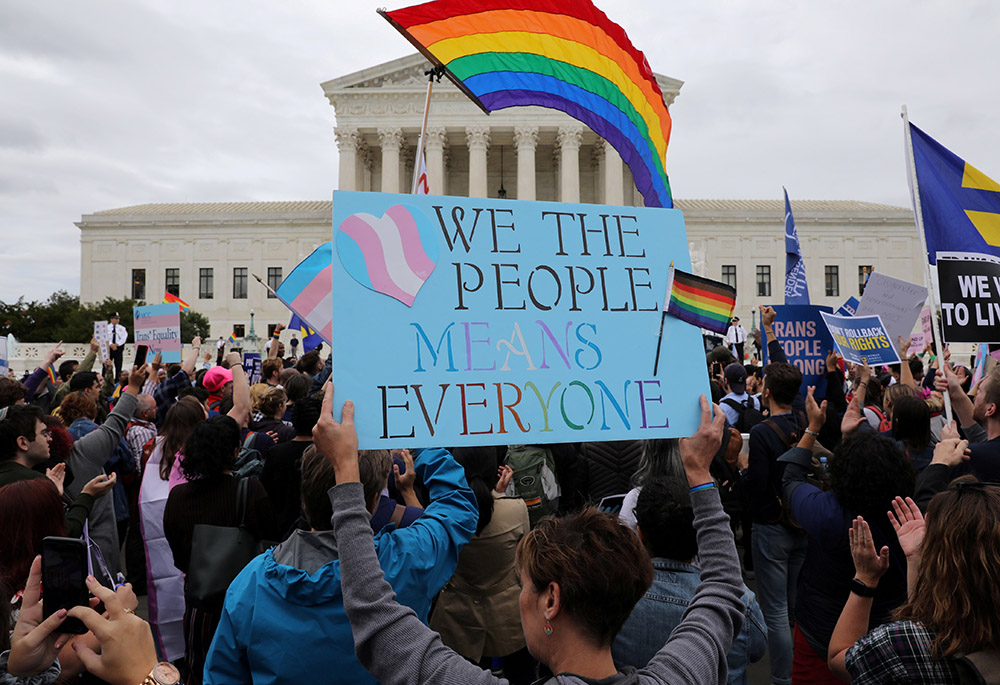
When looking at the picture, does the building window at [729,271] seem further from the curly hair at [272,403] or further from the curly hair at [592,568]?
the curly hair at [592,568]

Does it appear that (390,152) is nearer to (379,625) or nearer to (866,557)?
(866,557)

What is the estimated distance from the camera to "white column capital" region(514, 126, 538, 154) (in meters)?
44.5

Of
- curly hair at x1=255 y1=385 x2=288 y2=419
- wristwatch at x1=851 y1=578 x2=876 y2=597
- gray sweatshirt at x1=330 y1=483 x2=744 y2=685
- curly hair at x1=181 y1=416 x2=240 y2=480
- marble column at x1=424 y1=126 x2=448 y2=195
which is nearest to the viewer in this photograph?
gray sweatshirt at x1=330 y1=483 x2=744 y2=685

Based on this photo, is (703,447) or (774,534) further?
(774,534)

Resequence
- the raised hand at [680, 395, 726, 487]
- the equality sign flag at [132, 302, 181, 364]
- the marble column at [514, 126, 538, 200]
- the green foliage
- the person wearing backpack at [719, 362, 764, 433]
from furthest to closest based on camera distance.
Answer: the marble column at [514, 126, 538, 200] → the green foliage → the equality sign flag at [132, 302, 181, 364] → the person wearing backpack at [719, 362, 764, 433] → the raised hand at [680, 395, 726, 487]

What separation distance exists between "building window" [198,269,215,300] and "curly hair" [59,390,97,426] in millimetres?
44256

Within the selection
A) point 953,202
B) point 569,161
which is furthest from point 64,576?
point 569,161

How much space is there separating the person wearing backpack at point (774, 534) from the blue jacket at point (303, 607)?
110 inches

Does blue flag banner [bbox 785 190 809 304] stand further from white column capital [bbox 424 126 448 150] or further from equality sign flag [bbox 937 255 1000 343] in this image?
white column capital [bbox 424 126 448 150]

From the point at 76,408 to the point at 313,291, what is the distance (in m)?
2.54

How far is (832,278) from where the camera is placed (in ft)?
153

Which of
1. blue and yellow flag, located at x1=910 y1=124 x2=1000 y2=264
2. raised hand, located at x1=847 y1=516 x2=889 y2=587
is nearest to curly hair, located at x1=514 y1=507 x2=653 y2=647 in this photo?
raised hand, located at x1=847 y1=516 x2=889 y2=587

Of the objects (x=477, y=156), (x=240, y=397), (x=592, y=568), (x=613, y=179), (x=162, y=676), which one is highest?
(x=477, y=156)

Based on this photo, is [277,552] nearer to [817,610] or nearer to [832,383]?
[817,610]
